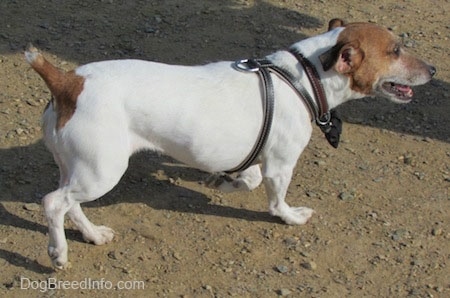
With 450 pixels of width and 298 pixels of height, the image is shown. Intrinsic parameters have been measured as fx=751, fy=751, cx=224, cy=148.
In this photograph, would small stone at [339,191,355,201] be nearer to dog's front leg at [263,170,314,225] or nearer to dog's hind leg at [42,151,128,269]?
dog's front leg at [263,170,314,225]

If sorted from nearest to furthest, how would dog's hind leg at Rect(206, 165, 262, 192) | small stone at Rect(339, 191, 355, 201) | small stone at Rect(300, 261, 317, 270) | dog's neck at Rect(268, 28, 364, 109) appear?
dog's neck at Rect(268, 28, 364, 109), small stone at Rect(300, 261, 317, 270), dog's hind leg at Rect(206, 165, 262, 192), small stone at Rect(339, 191, 355, 201)

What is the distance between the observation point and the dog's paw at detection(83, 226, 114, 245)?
15.6ft

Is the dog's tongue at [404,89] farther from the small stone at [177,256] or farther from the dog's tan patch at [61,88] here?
the dog's tan patch at [61,88]

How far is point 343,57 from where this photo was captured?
4.47 metres

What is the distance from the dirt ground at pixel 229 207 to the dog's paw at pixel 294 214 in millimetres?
47

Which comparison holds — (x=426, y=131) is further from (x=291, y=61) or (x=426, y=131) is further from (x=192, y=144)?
(x=192, y=144)

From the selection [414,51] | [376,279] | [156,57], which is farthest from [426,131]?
[156,57]

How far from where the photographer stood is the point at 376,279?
4.64m

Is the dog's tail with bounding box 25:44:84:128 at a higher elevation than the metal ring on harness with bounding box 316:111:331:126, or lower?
higher

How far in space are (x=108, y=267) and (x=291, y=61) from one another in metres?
1.70

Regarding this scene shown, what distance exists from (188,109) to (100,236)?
→ 109 cm

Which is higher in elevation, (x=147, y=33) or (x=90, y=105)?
(x=90, y=105)

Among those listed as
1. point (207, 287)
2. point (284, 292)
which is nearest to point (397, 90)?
point (284, 292)

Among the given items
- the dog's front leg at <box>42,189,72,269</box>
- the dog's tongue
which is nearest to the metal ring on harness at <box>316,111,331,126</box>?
the dog's tongue
